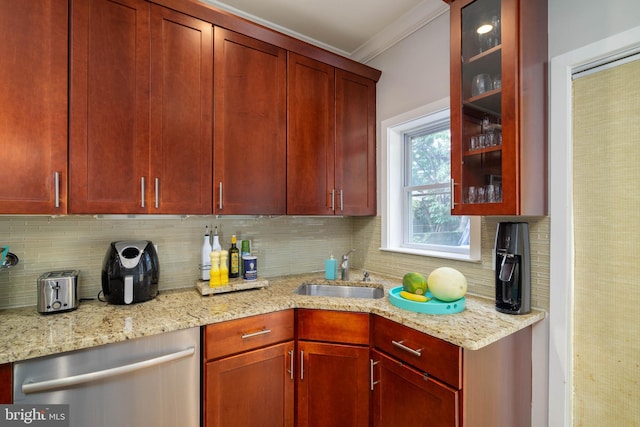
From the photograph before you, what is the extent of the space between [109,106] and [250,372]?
143cm

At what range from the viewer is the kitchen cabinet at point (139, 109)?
138 centimetres

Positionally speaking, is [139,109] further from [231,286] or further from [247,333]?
[247,333]

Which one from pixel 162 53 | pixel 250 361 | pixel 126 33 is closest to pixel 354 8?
pixel 162 53

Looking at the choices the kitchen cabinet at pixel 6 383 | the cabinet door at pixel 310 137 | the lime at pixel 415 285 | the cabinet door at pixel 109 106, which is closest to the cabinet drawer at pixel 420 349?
the lime at pixel 415 285

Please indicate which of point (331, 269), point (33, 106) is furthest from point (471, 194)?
point (33, 106)

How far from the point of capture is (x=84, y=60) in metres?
1.38

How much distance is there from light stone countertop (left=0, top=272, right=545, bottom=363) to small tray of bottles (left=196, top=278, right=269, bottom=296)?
29 millimetres

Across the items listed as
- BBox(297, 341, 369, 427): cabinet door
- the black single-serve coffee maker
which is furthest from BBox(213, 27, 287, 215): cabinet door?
the black single-serve coffee maker

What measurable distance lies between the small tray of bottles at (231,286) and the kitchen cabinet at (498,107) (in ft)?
3.98

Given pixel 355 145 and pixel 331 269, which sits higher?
pixel 355 145

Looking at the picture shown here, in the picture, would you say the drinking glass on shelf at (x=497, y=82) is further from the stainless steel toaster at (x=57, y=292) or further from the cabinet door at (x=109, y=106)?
the stainless steel toaster at (x=57, y=292)

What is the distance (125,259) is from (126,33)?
1.09 metres

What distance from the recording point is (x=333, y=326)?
1623mm

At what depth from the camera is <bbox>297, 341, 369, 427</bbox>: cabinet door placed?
1.60m
